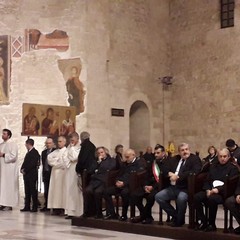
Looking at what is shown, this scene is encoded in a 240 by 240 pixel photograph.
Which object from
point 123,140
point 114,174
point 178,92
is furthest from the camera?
point 178,92

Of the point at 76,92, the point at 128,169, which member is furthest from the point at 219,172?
the point at 76,92

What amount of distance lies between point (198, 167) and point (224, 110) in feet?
39.9

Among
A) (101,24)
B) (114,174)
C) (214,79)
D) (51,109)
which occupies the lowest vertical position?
(114,174)

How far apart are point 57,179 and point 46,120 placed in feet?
10.2

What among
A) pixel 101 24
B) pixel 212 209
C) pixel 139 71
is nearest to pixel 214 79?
pixel 139 71

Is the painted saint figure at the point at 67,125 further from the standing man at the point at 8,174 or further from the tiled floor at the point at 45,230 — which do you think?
the tiled floor at the point at 45,230

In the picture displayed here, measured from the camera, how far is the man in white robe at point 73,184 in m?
13.1

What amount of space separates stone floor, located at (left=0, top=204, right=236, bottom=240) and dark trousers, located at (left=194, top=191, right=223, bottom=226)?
814mm

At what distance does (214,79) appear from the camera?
2234 cm

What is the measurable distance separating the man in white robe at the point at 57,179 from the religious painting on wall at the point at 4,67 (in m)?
6.63

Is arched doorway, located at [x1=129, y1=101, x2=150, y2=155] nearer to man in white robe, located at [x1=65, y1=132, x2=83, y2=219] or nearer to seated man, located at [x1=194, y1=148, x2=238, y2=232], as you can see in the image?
man in white robe, located at [x1=65, y1=132, x2=83, y2=219]

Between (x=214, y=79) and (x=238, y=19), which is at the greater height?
(x=238, y=19)

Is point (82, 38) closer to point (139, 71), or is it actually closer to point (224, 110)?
point (139, 71)

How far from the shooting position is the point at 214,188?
9.51 meters
